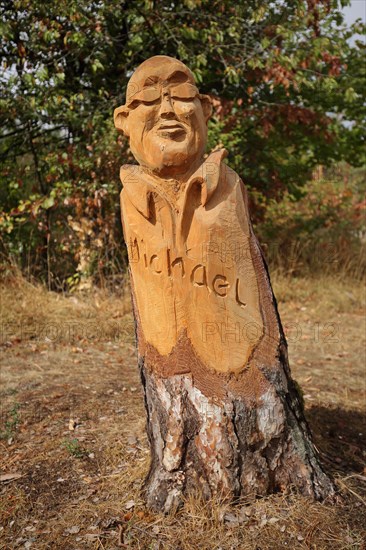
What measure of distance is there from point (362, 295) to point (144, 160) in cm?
512

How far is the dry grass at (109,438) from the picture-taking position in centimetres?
229

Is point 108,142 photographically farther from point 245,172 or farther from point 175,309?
point 175,309

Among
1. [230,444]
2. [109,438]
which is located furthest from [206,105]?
[109,438]

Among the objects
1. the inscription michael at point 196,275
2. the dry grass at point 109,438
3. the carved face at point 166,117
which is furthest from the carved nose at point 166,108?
the dry grass at point 109,438

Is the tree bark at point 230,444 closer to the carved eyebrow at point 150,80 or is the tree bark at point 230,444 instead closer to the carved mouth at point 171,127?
the carved mouth at point 171,127

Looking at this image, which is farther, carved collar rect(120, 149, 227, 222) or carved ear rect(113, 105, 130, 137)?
carved ear rect(113, 105, 130, 137)

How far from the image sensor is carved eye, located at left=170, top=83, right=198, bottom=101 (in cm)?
254

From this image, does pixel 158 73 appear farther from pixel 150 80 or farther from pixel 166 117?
pixel 166 117

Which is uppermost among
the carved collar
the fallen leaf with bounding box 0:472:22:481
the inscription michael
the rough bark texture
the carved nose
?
the carved nose

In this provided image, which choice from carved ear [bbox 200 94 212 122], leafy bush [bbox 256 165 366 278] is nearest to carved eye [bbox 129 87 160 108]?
carved ear [bbox 200 94 212 122]

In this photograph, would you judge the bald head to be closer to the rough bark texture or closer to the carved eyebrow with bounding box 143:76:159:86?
the carved eyebrow with bounding box 143:76:159:86

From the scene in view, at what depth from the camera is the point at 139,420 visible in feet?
11.4

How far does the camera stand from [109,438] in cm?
322

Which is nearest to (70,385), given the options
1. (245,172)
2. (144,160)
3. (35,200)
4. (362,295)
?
(144,160)
